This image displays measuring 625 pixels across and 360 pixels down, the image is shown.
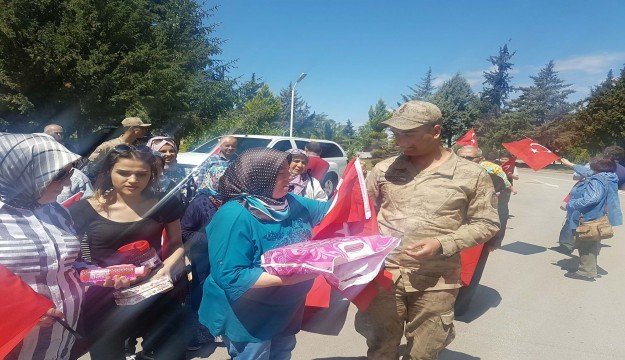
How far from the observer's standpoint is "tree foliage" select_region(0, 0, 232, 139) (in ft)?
47.3

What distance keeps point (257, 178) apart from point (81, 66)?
15.3 m

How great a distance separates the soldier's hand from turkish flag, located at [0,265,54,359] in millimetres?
1672

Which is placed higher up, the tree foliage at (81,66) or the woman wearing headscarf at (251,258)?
the tree foliage at (81,66)

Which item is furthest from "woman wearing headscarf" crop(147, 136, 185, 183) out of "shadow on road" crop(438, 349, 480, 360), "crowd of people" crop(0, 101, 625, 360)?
"shadow on road" crop(438, 349, 480, 360)

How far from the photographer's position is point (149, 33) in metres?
19.3

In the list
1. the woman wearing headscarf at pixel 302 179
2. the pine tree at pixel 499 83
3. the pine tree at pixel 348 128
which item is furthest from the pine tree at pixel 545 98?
the woman wearing headscarf at pixel 302 179

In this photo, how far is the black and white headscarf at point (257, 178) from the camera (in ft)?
7.07

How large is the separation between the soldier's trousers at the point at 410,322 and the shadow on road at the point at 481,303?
86.4 inches

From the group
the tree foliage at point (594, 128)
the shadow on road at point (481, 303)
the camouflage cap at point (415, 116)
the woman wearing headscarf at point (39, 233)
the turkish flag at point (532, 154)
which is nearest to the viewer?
the woman wearing headscarf at point (39, 233)

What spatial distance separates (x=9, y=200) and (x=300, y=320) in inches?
62.2

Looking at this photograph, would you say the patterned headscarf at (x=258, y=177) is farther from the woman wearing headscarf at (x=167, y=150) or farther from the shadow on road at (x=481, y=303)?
the shadow on road at (x=481, y=303)

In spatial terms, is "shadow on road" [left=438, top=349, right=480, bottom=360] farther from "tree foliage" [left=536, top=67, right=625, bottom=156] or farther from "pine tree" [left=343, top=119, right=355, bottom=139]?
"pine tree" [left=343, top=119, right=355, bottom=139]

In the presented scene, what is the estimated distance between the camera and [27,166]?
75.0 inches

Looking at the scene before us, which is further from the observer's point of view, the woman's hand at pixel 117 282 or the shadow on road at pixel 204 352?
the shadow on road at pixel 204 352
